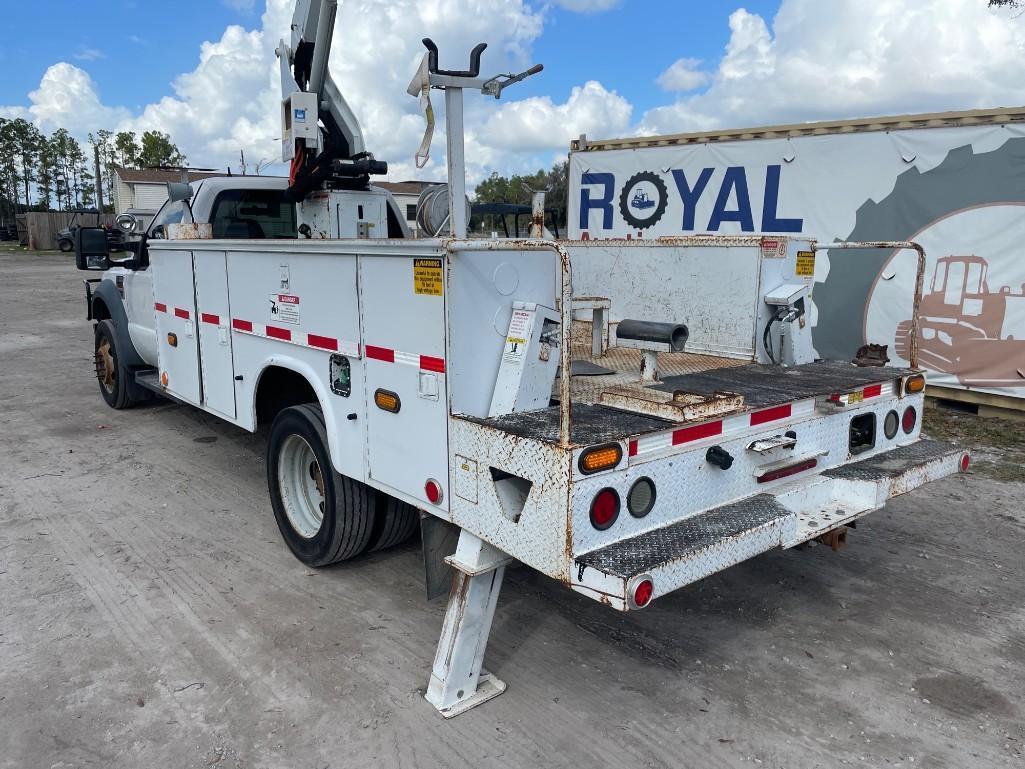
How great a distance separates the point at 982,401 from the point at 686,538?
633cm

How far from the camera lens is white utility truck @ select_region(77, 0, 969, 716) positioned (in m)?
2.62

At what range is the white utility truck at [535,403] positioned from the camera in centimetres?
262

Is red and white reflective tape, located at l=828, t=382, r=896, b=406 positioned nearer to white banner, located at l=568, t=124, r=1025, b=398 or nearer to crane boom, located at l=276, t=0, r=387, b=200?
crane boom, located at l=276, t=0, r=387, b=200

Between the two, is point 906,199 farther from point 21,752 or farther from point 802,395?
point 21,752

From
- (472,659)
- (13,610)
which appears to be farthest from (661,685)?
(13,610)

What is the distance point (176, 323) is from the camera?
550 centimetres

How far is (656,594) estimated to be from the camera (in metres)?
2.44

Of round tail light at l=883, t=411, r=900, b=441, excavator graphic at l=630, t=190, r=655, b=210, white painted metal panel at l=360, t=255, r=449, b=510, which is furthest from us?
excavator graphic at l=630, t=190, r=655, b=210

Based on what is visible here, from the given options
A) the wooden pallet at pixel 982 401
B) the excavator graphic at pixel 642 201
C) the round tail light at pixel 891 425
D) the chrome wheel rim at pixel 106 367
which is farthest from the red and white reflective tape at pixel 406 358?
the excavator graphic at pixel 642 201

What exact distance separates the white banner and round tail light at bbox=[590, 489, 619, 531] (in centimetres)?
646

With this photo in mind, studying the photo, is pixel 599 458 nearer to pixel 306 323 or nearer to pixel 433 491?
pixel 433 491

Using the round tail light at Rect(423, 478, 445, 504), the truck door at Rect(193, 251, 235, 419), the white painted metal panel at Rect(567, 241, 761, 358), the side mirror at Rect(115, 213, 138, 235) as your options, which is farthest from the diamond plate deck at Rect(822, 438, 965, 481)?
the side mirror at Rect(115, 213, 138, 235)

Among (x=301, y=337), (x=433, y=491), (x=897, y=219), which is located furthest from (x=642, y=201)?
(x=433, y=491)


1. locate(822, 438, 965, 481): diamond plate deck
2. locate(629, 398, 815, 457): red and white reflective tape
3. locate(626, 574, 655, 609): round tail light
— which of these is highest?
locate(629, 398, 815, 457): red and white reflective tape
